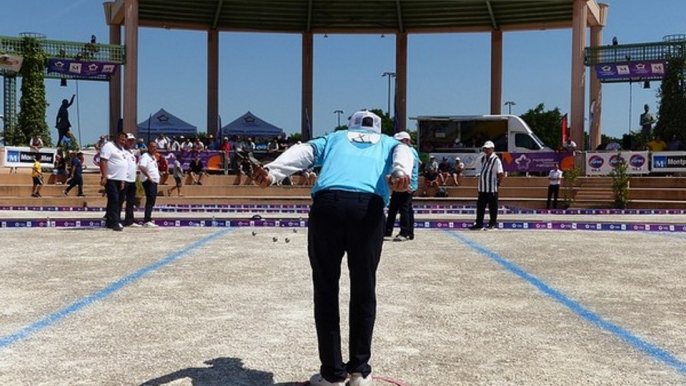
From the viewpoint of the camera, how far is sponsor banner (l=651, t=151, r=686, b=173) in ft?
78.5

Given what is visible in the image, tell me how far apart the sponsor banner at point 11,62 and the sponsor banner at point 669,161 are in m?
27.9

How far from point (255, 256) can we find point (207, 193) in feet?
53.8

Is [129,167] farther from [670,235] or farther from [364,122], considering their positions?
[670,235]

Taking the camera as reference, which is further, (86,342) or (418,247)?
(418,247)

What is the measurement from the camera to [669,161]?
24.1 m

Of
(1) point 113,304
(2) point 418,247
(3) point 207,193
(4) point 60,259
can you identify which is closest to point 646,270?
(2) point 418,247

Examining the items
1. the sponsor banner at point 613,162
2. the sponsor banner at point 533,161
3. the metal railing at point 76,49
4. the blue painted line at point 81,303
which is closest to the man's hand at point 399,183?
the blue painted line at point 81,303

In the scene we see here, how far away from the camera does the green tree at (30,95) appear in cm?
3225

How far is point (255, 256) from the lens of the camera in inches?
359

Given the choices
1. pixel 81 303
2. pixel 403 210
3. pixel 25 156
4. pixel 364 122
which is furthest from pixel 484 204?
pixel 25 156

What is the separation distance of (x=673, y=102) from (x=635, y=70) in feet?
7.35

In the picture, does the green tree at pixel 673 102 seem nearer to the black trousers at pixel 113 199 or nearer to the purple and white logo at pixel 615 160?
the purple and white logo at pixel 615 160

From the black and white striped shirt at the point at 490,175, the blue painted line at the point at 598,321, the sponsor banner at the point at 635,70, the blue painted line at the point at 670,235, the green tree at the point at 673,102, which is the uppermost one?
the sponsor banner at the point at 635,70

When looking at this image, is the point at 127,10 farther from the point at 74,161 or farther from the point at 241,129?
the point at 74,161
